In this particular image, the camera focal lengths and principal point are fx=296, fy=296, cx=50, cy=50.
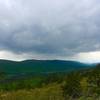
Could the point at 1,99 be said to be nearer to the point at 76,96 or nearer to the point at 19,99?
the point at 19,99

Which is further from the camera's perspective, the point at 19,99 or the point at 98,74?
the point at 19,99

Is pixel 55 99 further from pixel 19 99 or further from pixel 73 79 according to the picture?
pixel 19 99

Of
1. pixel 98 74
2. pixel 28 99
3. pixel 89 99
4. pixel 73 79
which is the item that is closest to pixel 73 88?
pixel 73 79

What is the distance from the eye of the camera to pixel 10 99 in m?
146

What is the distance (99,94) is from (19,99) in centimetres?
5221

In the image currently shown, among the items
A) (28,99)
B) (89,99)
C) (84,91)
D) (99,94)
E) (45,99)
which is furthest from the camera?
(28,99)

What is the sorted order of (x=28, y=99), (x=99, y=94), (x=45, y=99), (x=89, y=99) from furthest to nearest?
1. (x=28, y=99)
2. (x=45, y=99)
3. (x=99, y=94)
4. (x=89, y=99)

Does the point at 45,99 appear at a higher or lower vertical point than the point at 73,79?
lower

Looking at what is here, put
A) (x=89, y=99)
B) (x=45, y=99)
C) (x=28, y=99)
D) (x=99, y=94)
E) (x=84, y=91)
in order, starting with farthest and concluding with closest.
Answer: (x=28, y=99), (x=45, y=99), (x=84, y=91), (x=99, y=94), (x=89, y=99)

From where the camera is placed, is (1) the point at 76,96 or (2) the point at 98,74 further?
(2) the point at 98,74

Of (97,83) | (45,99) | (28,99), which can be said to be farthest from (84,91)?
(28,99)

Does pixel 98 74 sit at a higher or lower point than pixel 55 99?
higher

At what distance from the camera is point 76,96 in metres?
120

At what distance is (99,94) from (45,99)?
32305 mm
